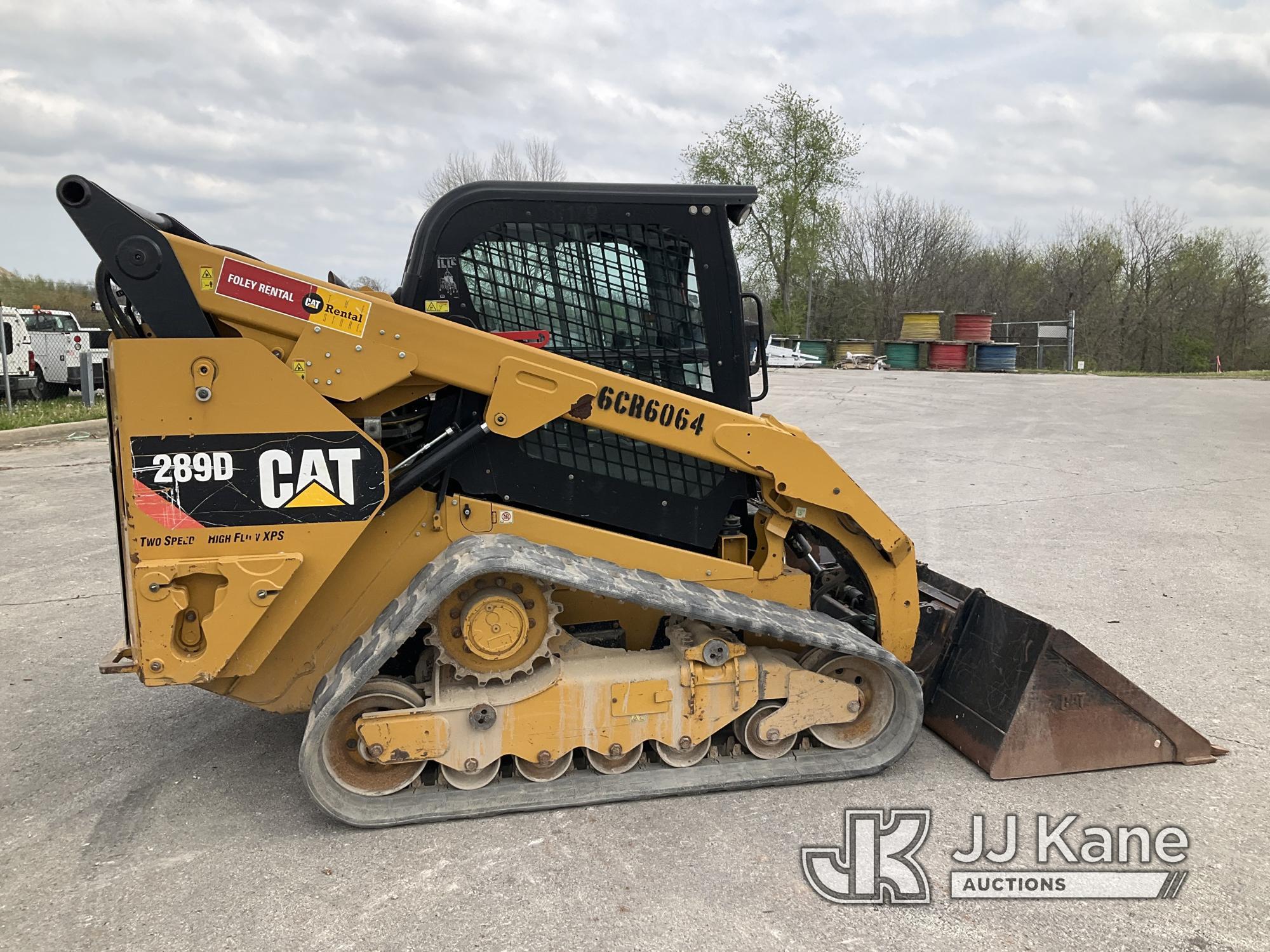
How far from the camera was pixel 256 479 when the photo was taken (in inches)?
119

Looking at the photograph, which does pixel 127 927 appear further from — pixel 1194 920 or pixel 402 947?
pixel 1194 920

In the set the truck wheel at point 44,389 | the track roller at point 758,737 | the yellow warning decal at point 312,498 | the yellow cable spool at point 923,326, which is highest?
the yellow cable spool at point 923,326

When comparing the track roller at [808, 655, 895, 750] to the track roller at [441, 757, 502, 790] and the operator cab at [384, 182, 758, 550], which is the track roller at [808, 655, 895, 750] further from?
the track roller at [441, 757, 502, 790]

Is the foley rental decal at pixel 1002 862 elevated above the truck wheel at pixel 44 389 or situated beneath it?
situated beneath

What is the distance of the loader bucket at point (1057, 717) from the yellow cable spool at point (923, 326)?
1260 inches

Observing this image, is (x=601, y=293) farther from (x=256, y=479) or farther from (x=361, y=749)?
(x=361, y=749)

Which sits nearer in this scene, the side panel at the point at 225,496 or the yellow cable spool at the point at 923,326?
the side panel at the point at 225,496

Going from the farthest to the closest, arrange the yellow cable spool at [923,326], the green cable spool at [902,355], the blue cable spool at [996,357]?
the yellow cable spool at [923,326], the green cable spool at [902,355], the blue cable spool at [996,357]

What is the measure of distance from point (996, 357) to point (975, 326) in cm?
248

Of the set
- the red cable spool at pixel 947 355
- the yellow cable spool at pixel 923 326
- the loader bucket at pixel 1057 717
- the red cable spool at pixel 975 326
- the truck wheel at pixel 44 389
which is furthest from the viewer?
the yellow cable spool at pixel 923 326

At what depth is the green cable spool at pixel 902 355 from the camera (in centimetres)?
3300

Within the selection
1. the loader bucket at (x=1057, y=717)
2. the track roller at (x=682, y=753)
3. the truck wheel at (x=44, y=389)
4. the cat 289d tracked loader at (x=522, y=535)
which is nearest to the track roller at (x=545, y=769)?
the cat 289d tracked loader at (x=522, y=535)

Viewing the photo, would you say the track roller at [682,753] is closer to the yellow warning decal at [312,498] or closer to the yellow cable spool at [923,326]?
the yellow warning decal at [312,498]

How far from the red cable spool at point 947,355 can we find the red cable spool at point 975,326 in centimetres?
143
